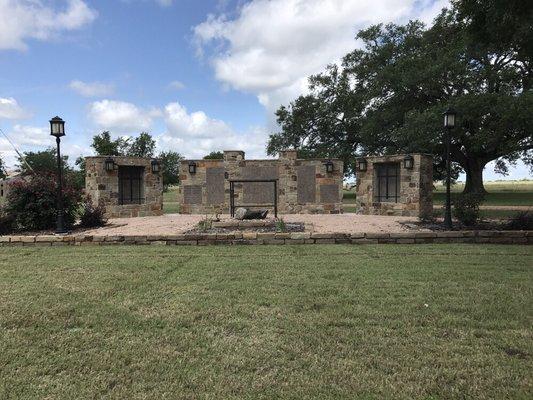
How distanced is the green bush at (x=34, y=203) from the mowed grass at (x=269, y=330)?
16.4 ft

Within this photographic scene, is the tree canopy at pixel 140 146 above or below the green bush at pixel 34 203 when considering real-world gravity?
above

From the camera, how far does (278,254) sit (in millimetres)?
7340

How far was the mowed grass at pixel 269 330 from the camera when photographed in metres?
2.76

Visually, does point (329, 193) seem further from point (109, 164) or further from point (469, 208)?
point (109, 164)

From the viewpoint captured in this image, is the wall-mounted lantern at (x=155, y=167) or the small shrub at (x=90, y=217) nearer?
the small shrub at (x=90, y=217)

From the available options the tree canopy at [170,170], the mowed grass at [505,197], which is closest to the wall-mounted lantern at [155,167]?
the mowed grass at [505,197]

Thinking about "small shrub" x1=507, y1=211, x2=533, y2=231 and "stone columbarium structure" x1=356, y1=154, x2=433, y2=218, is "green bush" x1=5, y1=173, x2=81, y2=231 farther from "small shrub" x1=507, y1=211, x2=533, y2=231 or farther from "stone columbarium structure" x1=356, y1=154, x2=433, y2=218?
"small shrub" x1=507, y1=211, x2=533, y2=231

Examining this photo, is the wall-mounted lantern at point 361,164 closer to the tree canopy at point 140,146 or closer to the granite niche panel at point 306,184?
the granite niche panel at point 306,184

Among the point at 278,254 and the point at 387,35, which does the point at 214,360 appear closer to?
the point at 278,254

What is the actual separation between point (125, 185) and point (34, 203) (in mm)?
5754

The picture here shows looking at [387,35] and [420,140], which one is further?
[387,35]

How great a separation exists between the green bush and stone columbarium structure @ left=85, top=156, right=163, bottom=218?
415 cm

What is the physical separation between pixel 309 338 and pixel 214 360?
0.86 meters

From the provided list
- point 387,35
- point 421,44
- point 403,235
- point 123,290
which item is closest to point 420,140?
point 421,44
